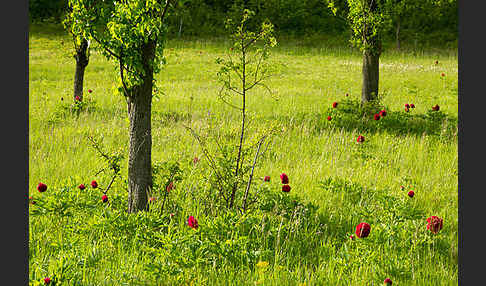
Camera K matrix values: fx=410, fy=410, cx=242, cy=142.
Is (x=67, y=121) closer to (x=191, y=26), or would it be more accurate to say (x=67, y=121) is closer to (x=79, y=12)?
(x=79, y=12)

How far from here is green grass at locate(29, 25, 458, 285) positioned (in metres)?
3.01

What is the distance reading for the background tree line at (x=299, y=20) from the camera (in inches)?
1312

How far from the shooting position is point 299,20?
37312 mm

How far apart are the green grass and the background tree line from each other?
927 inches

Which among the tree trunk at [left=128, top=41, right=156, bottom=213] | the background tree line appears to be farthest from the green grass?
the background tree line

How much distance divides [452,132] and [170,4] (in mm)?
5911

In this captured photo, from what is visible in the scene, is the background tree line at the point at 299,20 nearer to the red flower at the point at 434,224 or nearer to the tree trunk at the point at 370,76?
the tree trunk at the point at 370,76

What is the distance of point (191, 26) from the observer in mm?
35438

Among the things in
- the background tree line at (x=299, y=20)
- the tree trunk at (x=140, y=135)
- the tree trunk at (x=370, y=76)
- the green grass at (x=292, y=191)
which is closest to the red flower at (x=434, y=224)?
the green grass at (x=292, y=191)

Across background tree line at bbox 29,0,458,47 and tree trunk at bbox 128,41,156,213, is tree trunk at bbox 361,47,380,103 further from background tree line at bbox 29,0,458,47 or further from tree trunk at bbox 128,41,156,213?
background tree line at bbox 29,0,458,47

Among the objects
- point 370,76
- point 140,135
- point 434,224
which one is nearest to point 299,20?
point 370,76

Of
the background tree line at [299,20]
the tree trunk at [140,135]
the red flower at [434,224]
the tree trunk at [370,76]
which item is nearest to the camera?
the red flower at [434,224]

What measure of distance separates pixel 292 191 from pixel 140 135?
1888 millimetres

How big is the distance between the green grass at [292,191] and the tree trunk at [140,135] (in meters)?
0.30
